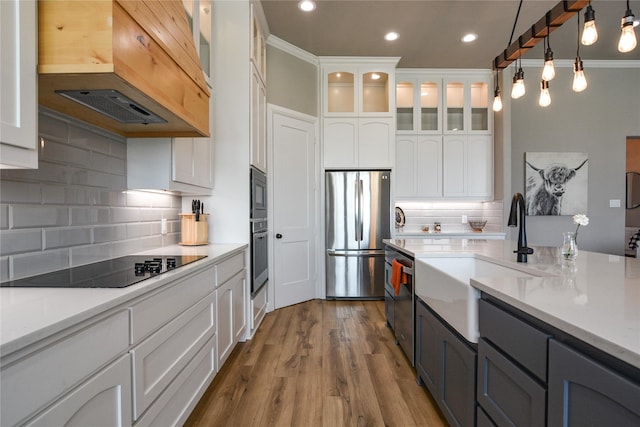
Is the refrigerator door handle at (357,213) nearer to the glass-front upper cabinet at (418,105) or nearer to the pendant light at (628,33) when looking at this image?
the glass-front upper cabinet at (418,105)

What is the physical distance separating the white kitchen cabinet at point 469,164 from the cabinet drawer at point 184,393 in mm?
3941

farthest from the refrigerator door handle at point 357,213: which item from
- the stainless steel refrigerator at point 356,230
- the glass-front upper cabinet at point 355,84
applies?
the glass-front upper cabinet at point 355,84

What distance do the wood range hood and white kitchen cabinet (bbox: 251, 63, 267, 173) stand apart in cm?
104

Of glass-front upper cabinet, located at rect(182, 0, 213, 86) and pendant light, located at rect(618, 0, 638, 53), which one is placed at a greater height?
glass-front upper cabinet, located at rect(182, 0, 213, 86)

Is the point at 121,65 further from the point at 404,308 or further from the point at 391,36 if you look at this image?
the point at 391,36

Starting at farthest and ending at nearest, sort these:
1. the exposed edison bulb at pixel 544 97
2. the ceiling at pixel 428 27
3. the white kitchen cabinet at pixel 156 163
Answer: the ceiling at pixel 428 27
the exposed edison bulb at pixel 544 97
the white kitchen cabinet at pixel 156 163

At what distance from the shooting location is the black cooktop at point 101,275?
117 cm

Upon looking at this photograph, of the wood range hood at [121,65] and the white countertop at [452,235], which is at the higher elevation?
the wood range hood at [121,65]

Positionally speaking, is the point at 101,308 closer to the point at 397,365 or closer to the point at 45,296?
the point at 45,296

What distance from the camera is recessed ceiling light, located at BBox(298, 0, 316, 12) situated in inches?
119

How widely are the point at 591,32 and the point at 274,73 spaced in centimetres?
290

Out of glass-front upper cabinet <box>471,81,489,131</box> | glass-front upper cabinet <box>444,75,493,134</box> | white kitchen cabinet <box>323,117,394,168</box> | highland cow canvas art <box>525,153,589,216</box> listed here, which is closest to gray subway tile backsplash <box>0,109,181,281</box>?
white kitchen cabinet <box>323,117,394,168</box>

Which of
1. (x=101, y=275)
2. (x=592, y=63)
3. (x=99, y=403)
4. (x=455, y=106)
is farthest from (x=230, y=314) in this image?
(x=592, y=63)

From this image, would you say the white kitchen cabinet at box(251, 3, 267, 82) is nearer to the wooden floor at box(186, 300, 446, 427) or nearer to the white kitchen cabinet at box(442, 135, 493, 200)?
the wooden floor at box(186, 300, 446, 427)
